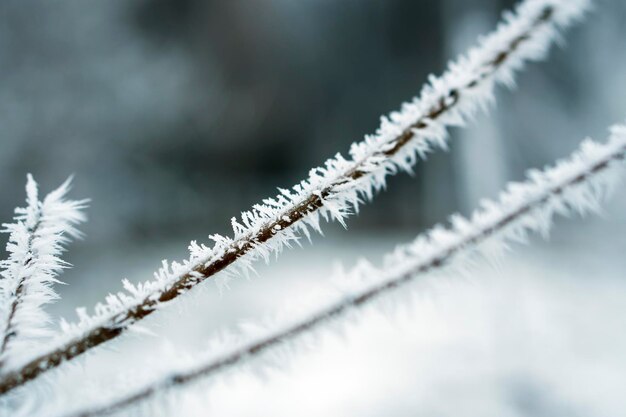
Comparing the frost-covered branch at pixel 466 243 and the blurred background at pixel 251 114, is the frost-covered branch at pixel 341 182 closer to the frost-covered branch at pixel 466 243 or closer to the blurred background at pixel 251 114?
the frost-covered branch at pixel 466 243

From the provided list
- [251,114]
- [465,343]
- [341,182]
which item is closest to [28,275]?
[341,182]

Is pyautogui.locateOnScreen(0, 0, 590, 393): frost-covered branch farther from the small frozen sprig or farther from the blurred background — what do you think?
the blurred background

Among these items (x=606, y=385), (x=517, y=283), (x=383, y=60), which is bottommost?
(x=606, y=385)

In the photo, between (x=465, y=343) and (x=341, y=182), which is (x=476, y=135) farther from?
(x=341, y=182)

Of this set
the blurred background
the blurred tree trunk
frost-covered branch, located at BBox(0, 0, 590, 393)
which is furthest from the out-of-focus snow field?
→ frost-covered branch, located at BBox(0, 0, 590, 393)

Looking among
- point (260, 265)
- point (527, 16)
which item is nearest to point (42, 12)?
point (260, 265)

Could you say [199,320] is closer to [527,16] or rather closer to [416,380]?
[416,380]
